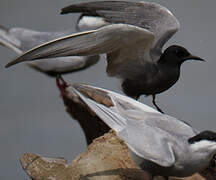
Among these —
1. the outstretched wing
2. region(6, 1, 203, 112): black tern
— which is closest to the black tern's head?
region(6, 1, 203, 112): black tern

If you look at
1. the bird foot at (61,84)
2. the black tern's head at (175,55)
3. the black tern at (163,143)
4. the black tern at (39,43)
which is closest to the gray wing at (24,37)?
the black tern at (39,43)

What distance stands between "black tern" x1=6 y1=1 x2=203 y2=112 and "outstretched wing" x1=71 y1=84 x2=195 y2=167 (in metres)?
0.25

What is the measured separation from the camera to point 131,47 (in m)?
3.37

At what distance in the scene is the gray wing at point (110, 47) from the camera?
2945 mm

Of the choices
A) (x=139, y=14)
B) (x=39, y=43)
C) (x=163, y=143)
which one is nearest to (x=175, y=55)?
(x=139, y=14)

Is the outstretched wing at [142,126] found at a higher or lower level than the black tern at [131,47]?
lower

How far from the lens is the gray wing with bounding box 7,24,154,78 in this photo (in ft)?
9.66

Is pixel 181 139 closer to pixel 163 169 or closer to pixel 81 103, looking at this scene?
pixel 163 169

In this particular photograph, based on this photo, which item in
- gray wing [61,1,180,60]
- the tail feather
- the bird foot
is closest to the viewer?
the tail feather

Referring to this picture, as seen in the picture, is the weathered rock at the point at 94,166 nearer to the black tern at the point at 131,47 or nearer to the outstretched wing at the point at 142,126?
the outstretched wing at the point at 142,126

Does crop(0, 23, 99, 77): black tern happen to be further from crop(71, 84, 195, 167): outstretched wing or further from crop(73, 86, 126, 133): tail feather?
crop(73, 86, 126, 133): tail feather

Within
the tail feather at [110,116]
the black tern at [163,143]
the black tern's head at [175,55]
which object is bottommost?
the black tern at [163,143]

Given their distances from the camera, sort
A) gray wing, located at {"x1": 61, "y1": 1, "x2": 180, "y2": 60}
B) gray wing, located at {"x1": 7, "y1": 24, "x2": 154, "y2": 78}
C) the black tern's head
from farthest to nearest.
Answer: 1. gray wing, located at {"x1": 61, "y1": 1, "x2": 180, "y2": 60}
2. the black tern's head
3. gray wing, located at {"x1": 7, "y1": 24, "x2": 154, "y2": 78}

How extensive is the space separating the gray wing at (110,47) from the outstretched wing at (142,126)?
22cm
